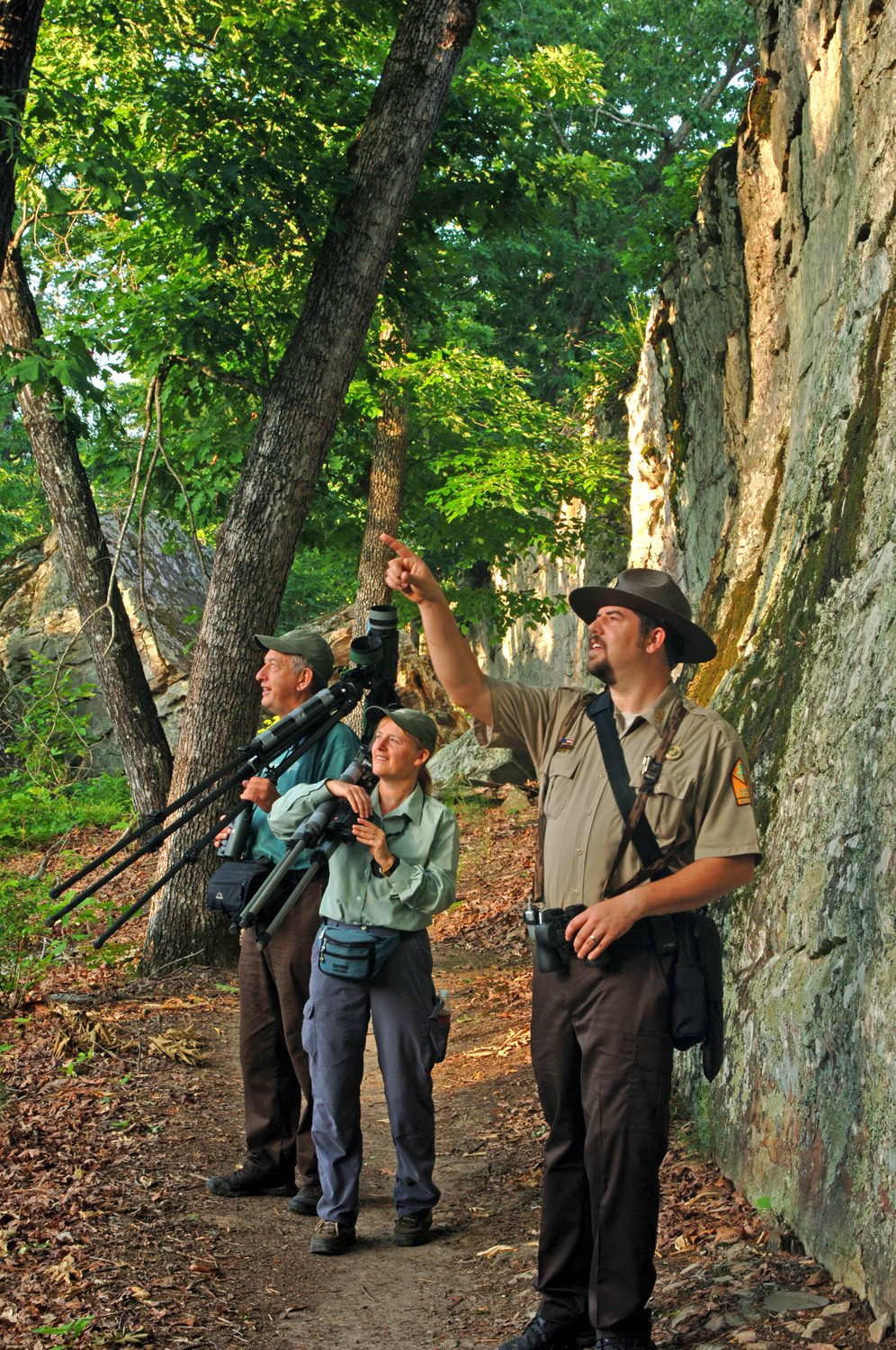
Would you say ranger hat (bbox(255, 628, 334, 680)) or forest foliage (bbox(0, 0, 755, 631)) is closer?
ranger hat (bbox(255, 628, 334, 680))

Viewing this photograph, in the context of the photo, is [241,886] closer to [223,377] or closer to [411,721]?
[411,721]

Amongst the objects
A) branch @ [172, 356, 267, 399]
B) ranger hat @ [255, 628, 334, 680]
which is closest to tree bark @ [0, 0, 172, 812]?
branch @ [172, 356, 267, 399]

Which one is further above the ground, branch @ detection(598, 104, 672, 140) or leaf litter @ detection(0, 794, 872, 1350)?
branch @ detection(598, 104, 672, 140)

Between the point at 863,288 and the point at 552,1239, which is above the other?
A: the point at 863,288

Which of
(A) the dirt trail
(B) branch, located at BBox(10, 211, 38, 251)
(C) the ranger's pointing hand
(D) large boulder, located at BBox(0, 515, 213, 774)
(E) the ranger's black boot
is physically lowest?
(A) the dirt trail

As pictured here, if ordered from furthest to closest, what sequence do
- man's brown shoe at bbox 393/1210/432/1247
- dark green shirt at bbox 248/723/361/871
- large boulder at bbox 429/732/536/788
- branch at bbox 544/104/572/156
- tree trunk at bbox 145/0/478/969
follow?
1. branch at bbox 544/104/572/156
2. large boulder at bbox 429/732/536/788
3. tree trunk at bbox 145/0/478/969
4. dark green shirt at bbox 248/723/361/871
5. man's brown shoe at bbox 393/1210/432/1247

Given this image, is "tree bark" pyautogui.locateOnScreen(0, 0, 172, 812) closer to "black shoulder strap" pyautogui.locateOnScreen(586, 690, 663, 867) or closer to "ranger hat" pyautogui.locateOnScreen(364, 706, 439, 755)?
"ranger hat" pyautogui.locateOnScreen(364, 706, 439, 755)

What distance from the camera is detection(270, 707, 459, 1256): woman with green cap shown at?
429 cm

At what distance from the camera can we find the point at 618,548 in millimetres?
17203

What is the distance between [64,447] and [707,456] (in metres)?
5.48

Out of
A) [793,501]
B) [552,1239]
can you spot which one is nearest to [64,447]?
[793,501]

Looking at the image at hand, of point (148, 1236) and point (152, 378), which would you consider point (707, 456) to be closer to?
point (152, 378)

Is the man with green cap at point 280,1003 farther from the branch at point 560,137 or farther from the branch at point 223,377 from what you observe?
the branch at point 560,137

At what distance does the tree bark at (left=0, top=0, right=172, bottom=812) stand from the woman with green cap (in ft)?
17.8
